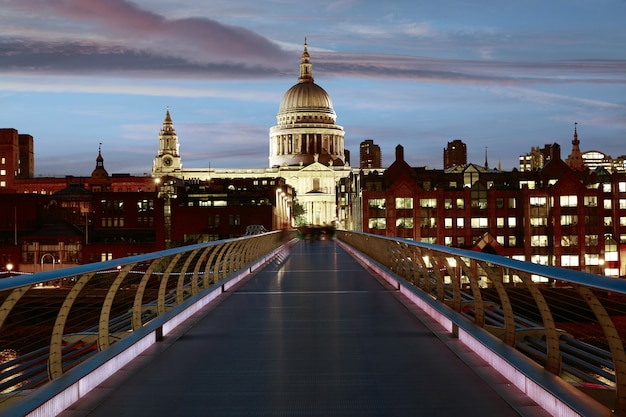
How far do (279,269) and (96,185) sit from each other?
169038mm

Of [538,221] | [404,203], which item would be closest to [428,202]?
[404,203]

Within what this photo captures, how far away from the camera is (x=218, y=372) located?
780 centimetres

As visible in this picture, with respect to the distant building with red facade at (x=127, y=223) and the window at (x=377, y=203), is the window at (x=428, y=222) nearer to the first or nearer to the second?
the window at (x=377, y=203)

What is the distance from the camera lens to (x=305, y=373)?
7.73 m

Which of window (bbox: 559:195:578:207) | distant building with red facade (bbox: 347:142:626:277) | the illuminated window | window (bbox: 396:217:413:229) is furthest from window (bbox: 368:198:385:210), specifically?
window (bbox: 559:195:578:207)

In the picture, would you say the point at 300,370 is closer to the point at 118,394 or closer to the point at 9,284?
the point at 118,394

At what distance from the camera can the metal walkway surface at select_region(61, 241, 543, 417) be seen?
20.8 ft

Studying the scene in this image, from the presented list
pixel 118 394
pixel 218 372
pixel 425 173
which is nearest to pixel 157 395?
pixel 118 394

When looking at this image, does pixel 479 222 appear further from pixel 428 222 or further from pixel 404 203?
pixel 404 203

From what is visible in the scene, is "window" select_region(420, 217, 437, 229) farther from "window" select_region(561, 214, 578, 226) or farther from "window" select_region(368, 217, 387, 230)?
"window" select_region(561, 214, 578, 226)

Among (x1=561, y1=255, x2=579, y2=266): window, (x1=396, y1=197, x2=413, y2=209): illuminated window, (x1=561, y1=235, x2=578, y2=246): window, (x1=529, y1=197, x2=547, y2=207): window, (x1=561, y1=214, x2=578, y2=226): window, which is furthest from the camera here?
(x1=561, y1=214, x2=578, y2=226): window

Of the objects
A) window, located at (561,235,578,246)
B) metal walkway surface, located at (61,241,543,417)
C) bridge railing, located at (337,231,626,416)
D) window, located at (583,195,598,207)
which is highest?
window, located at (583,195,598,207)

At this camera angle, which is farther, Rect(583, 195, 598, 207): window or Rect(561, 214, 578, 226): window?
Rect(583, 195, 598, 207): window

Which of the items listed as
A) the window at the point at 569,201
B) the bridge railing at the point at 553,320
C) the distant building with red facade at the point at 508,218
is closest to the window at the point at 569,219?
the distant building with red facade at the point at 508,218
